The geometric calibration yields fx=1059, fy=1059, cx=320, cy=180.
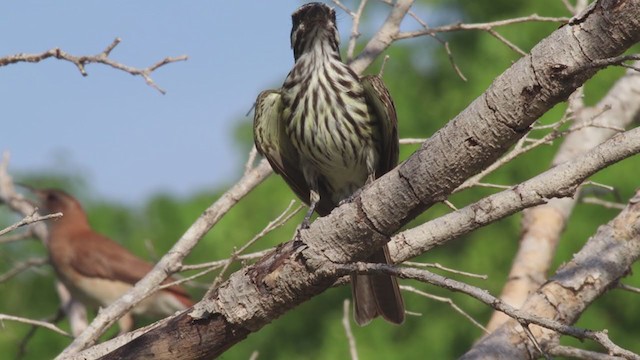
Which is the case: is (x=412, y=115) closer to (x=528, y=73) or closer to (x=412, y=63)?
(x=412, y=63)

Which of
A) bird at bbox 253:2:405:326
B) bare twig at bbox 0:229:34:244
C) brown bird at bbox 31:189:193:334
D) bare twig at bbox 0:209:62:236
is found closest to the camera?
bare twig at bbox 0:209:62:236

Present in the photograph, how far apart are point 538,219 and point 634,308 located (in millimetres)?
2807

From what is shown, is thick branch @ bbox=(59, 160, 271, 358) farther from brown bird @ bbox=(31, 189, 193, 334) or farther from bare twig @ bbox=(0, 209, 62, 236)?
brown bird @ bbox=(31, 189, 193, 334)

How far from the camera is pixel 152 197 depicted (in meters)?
10.0

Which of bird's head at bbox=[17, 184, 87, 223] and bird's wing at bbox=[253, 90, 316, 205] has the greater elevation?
bird's head at bbox=[17, 184, 87, 223]

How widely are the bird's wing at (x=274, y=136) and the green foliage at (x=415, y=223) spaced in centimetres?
282

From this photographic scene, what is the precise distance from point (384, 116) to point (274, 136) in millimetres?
527

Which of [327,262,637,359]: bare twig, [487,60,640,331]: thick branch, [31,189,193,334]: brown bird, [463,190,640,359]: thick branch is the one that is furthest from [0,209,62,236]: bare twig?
[31,189,193,334]: brown bird

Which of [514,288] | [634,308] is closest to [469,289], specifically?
[514,288]

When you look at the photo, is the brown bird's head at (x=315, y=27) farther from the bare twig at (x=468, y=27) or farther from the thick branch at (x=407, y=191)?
the thick branch at (x=407, y=191)

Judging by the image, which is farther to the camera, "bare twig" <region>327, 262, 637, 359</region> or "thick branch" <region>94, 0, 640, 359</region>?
"thick branch" <region>94, 0, 640, 359</region>

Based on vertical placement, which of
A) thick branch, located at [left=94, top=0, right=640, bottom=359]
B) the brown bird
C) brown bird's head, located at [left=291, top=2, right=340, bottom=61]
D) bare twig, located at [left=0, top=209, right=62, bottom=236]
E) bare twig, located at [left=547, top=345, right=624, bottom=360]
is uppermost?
the brown bird

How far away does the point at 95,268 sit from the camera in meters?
7.95

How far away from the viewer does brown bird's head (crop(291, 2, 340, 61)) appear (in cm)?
473
